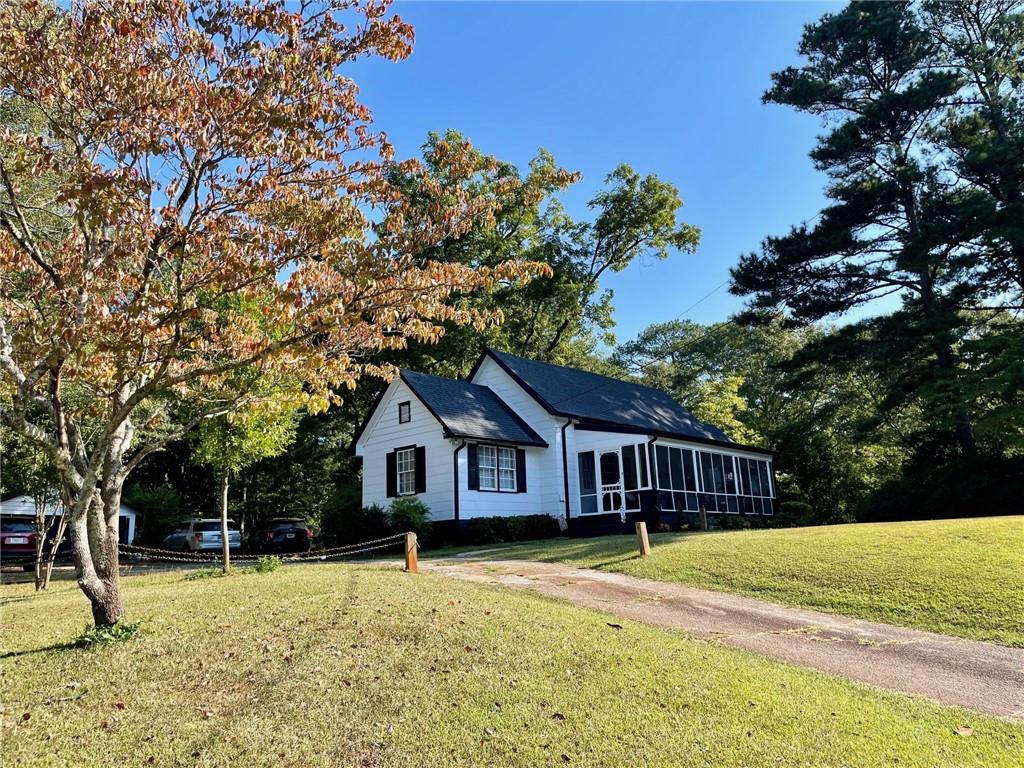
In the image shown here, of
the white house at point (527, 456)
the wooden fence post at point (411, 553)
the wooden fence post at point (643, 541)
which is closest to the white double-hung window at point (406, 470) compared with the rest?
the white house at point (527, 456)

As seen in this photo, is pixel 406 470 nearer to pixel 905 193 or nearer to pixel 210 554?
pixel 210 554

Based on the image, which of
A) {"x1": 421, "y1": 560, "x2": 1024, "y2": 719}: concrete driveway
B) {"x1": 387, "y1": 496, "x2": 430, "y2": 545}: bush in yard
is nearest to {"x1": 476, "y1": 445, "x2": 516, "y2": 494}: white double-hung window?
{"x1": 387, "y1": 496, "x2": 430, "y2": 545}: bush in yard

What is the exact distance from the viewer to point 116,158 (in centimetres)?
628

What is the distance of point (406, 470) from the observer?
22.0 m

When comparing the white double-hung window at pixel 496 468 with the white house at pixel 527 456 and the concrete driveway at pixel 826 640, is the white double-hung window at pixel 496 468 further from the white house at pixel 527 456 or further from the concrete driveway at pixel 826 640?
the concrete driveway at pixel 826 640

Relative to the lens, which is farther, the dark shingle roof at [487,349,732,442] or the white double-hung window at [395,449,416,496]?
the dark shingle roof at [487,349,732,442]

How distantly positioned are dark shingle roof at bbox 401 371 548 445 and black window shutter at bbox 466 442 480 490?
1.80ft

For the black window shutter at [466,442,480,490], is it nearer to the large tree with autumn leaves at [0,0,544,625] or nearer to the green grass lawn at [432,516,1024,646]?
the green grass lawn at [432,516,1024,646]

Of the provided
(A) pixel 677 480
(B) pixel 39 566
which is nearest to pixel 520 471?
(A) pixel 677 480

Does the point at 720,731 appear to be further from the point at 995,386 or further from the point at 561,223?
the point at 561,223

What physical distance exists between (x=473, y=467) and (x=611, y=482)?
5.09m

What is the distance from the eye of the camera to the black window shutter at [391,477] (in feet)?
72.6

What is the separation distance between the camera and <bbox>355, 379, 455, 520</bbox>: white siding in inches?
810

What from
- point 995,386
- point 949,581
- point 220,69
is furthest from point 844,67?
point 220,69
